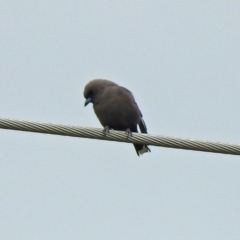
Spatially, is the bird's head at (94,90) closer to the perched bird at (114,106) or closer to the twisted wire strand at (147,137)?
the perched bird at (114,106)

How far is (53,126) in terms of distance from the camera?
25.4 ft

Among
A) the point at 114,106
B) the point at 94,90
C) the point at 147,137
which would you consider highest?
the point at 94,90

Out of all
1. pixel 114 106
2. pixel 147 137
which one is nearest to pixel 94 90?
pixel 114 106

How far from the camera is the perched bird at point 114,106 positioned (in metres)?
10.4

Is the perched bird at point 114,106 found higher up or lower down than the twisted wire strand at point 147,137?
higher up

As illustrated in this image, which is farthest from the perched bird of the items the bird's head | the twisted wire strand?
the twisted wire strand

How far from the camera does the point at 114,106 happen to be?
10.4m

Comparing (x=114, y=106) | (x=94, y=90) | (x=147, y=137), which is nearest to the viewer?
(x=147, y=137)

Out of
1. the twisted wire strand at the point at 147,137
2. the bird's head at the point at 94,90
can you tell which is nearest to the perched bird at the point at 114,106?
the bird's head at the point at 94,90

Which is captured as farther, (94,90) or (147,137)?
(94,90)

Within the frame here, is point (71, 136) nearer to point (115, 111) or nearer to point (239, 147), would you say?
point (239, 147)

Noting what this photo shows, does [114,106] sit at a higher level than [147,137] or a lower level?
higher

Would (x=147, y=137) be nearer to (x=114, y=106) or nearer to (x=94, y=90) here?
(x=114, y=106)

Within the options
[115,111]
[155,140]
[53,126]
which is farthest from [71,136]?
[115,111]
